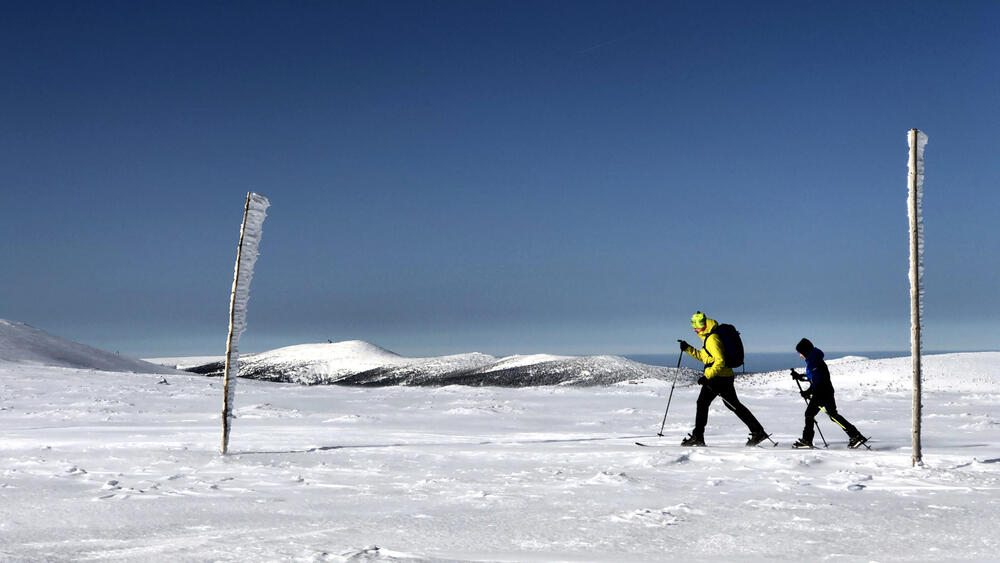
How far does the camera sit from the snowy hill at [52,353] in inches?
Result: 1316

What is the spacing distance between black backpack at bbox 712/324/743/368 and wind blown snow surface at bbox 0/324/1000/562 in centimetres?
132

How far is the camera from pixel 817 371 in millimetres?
11438

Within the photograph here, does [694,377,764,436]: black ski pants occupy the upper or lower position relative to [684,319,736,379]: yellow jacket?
lower

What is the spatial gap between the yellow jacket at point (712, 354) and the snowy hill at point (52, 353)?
30298 mm

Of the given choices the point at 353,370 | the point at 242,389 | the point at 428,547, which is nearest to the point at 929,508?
the point at 428,547

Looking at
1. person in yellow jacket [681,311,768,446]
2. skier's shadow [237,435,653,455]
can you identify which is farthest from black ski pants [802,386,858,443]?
skier's shadow [237,435,653,455]

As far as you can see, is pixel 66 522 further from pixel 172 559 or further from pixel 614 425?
pixel 614 425

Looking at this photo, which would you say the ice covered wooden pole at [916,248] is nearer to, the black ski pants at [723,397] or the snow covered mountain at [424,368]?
the black ski pants at [723,397]

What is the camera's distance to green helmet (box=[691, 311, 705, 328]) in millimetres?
11273

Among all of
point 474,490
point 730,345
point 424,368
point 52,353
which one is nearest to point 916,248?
point 730,345

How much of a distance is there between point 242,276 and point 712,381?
7152 mm

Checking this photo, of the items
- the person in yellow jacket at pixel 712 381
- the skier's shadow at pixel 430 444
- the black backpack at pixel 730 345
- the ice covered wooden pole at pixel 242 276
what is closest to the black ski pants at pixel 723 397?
the person in yellow jacket at pixel 712 381

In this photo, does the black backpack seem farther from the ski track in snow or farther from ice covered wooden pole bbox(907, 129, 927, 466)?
ice covered wooden pole bbox(907, 129, 927, 466)

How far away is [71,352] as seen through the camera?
127ft
